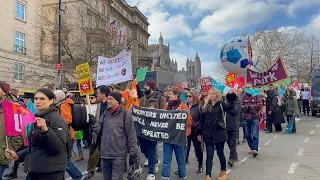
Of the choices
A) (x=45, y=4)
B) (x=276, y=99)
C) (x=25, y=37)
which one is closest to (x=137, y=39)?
(x=45, y=4)

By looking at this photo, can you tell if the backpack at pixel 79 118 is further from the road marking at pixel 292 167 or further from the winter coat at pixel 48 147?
the road marking at pixel 292 167

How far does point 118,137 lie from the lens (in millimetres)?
4242

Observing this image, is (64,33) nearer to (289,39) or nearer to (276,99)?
(276,99)

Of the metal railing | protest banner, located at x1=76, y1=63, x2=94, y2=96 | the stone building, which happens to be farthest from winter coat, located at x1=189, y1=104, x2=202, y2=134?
the stone building

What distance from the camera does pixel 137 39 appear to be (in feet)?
246

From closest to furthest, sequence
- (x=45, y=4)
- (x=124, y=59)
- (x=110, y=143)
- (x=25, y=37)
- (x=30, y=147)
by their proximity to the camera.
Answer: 1. (x=30, y=147)
2. (x=110, y=143)
3. (x=124, y=59)
4. (x=25, y=37)
5. (x=45, y=4)

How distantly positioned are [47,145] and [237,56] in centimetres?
1068

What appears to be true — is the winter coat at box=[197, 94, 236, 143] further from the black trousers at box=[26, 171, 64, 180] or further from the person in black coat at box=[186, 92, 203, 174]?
the black trousers at box=[26, 171, 64, 180]

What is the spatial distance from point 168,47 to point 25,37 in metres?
100

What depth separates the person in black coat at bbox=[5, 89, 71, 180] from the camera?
308 centimetres

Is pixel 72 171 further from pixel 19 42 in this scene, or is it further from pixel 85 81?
pixel 19 42

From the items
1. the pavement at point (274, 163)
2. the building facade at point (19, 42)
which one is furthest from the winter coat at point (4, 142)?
the building facade at point (19, 42)

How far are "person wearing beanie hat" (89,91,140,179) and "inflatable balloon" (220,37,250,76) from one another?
30.0 ft

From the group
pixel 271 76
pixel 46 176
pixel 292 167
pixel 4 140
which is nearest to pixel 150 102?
pixel 4 140
